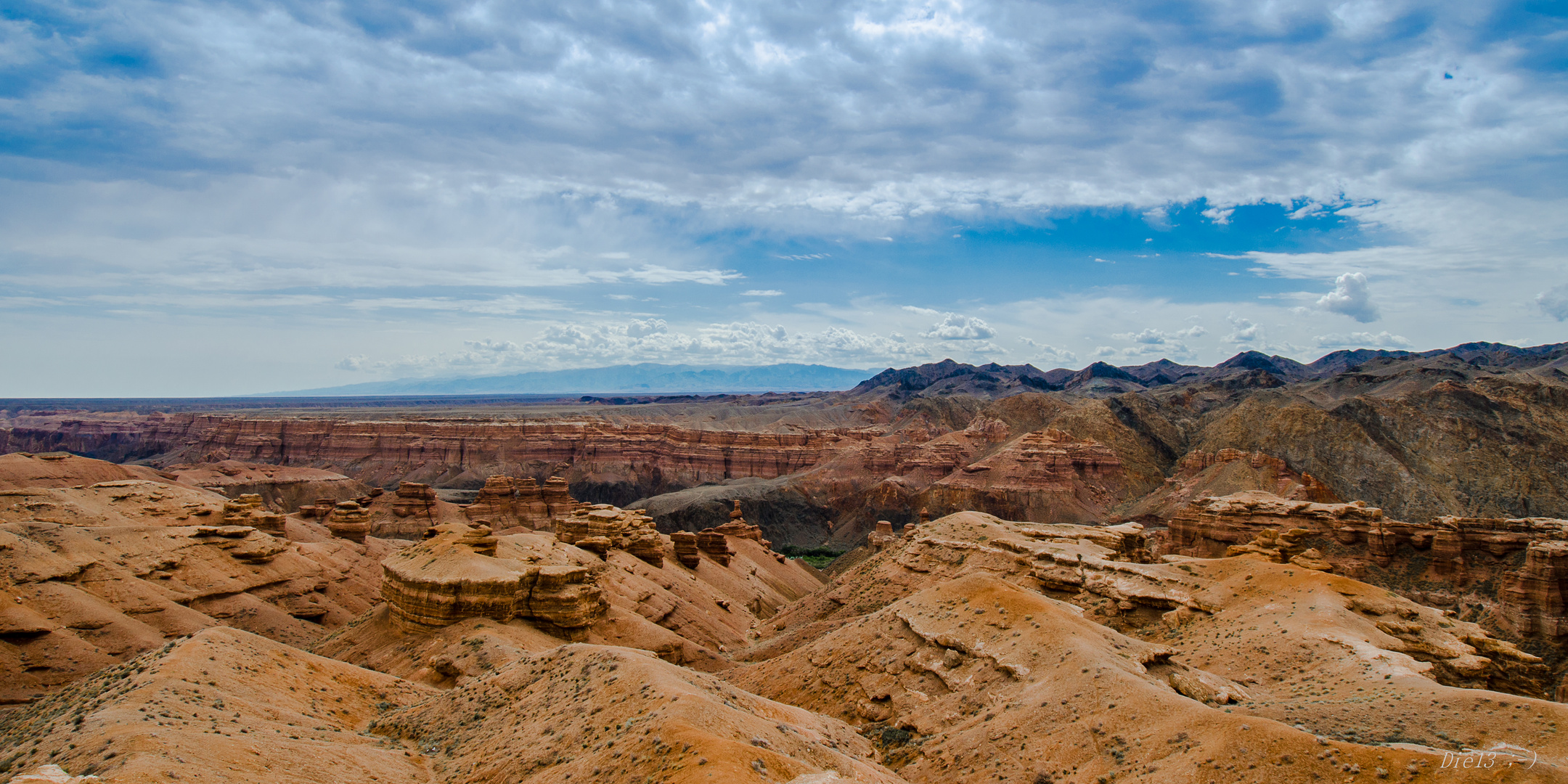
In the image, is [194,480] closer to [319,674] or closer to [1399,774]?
[319,674]

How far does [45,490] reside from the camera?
50.9 meters

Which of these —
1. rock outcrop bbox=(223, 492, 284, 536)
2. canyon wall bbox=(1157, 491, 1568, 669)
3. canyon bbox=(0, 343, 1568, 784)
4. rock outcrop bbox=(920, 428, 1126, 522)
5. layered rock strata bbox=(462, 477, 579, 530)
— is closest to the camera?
canyon bbox=(0, 343, 1568, 784)

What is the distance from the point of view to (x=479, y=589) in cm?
3434

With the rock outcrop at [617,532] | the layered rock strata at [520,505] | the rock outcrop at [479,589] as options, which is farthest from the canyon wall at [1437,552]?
the layered rock strata at [520,505]

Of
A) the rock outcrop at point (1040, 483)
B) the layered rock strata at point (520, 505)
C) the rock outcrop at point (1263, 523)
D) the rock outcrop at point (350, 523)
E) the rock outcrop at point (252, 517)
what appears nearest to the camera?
the rock outcrop at point (252, 517)

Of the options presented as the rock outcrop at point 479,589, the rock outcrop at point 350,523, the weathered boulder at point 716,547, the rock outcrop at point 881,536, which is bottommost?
the rock outcrop at point 881,536

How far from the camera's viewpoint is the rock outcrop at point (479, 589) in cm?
3434

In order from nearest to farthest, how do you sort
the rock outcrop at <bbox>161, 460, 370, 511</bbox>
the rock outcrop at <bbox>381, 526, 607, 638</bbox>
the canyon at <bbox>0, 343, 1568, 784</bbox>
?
1. the canyon at <bbox>0, 343, 1568, 784</bbox>
2. the rock outcrop at <bbox>381, 526, 607, 638</bbox>
3. the rock outcrop at <bbox>161, 460, 370, 511</bbox>

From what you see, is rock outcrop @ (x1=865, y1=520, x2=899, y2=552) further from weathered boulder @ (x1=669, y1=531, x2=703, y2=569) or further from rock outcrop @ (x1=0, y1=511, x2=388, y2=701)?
rock outcrop @ (x1=0, y1=511, x2=388, y2=701)

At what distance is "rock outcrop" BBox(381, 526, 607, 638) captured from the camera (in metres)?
34.3

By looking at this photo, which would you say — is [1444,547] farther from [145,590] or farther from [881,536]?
[145,590]

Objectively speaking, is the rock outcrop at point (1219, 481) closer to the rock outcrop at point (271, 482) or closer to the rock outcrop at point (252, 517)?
the rock outcrop at point (252, 517)

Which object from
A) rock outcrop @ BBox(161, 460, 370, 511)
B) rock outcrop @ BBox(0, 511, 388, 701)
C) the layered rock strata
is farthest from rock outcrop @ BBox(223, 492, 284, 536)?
rock outcrop @ BBox(161, 460, 370, 511)

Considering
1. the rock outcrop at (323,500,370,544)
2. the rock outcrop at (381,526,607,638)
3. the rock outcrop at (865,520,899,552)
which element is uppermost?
the rock outcrop at (381,526,607,638)
